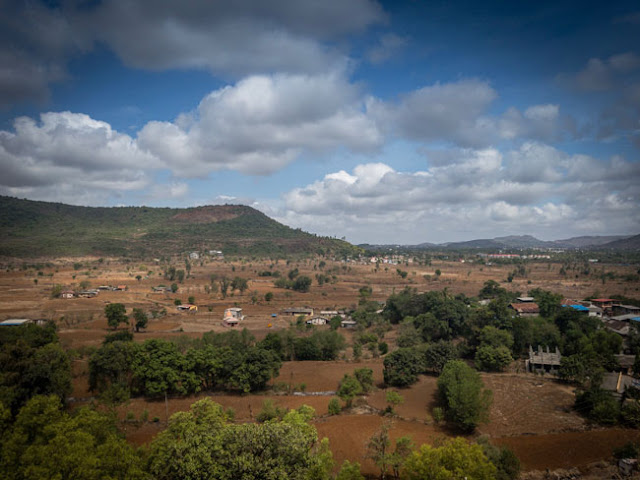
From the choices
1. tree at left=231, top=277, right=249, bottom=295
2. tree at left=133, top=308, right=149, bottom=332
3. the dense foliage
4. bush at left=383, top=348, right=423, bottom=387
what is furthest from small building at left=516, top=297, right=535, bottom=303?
the dense foliage

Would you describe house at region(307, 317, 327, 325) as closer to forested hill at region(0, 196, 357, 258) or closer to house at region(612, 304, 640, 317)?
house at region(612, 304, 640, 317)

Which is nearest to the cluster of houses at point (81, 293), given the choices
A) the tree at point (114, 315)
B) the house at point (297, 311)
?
the tree at point (114, 315)

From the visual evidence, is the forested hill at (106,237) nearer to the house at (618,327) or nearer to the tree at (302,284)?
the tree at (302,284)

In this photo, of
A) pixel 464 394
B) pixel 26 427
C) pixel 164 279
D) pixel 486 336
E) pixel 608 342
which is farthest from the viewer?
pixel 164 279

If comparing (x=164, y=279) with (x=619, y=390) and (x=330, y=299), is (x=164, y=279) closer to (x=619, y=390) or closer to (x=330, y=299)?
(x=330, y=299)

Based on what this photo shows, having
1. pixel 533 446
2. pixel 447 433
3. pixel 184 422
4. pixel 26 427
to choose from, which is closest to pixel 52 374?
pixel 26 427

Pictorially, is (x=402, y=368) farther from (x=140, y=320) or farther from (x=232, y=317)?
(x=140, y=320)
